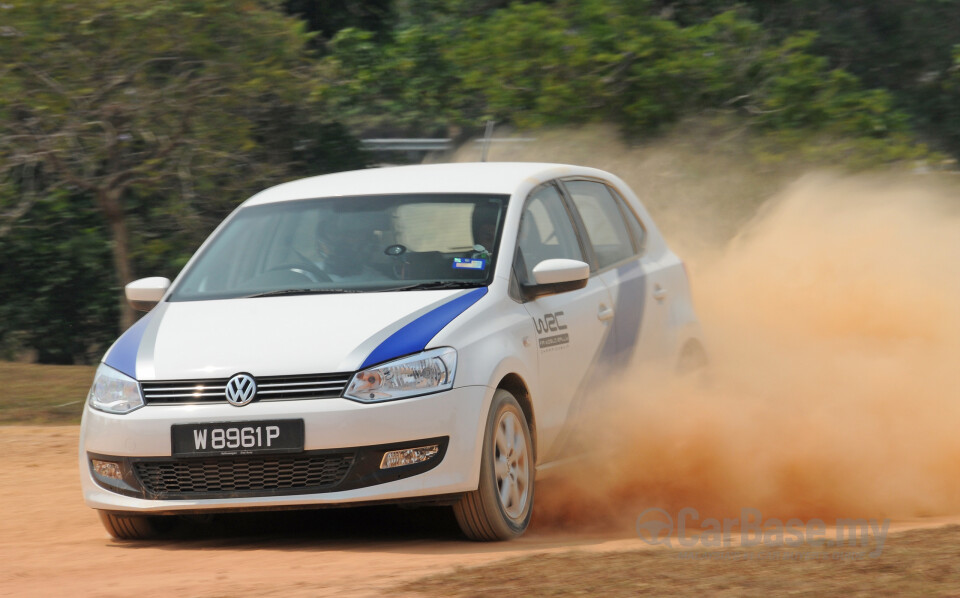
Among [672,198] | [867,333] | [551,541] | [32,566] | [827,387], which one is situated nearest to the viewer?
[32,566]

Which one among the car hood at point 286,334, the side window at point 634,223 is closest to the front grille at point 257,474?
the car hood at point 286,334

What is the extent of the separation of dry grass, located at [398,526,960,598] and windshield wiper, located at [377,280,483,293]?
1.54 m

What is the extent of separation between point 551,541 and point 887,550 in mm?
1515

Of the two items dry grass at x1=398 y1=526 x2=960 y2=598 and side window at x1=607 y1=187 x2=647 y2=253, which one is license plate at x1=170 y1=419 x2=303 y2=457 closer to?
dry grass at x1=398 y1=526 x2=960 y2=598

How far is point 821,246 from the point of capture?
1124 cm

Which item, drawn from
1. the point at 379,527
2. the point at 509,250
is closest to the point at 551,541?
the point at 379,527

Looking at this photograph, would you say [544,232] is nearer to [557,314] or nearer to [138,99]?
[557,314]

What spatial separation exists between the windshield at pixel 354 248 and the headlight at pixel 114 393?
71cm

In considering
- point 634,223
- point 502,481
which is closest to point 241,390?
point 502,481

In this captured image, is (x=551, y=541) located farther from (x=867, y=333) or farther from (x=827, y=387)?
(x=867, y=333)

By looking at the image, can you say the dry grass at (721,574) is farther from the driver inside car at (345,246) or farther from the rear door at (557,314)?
the driver inside car at (345,246)
